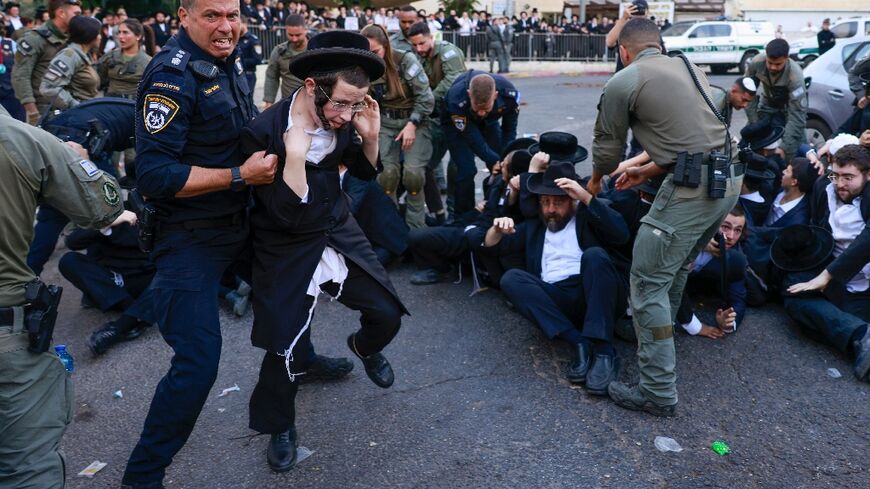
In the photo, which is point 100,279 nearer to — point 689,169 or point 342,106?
point 342,106

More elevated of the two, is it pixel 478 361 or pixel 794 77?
pixel 794 77

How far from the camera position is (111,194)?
2.55 meters

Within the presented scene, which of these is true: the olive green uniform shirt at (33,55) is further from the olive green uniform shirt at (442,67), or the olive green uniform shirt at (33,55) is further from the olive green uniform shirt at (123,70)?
the olive green uniform shirt at (442,67)

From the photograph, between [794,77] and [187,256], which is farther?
[794,77]

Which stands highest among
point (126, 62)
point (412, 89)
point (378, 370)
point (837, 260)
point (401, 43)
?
point (401, 43)

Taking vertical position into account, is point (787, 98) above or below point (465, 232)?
above

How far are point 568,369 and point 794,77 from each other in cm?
461

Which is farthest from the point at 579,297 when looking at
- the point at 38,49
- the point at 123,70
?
the point at 38,49

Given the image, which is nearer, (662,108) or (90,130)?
(662,108)

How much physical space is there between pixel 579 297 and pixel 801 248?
4.99ft

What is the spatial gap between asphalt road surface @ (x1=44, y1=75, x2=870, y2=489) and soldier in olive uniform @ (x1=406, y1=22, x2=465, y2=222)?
6.65ft

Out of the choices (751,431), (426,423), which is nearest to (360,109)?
(426,423)

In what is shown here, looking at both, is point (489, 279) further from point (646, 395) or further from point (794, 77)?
point (794, 77)

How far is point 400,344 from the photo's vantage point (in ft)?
14.8
